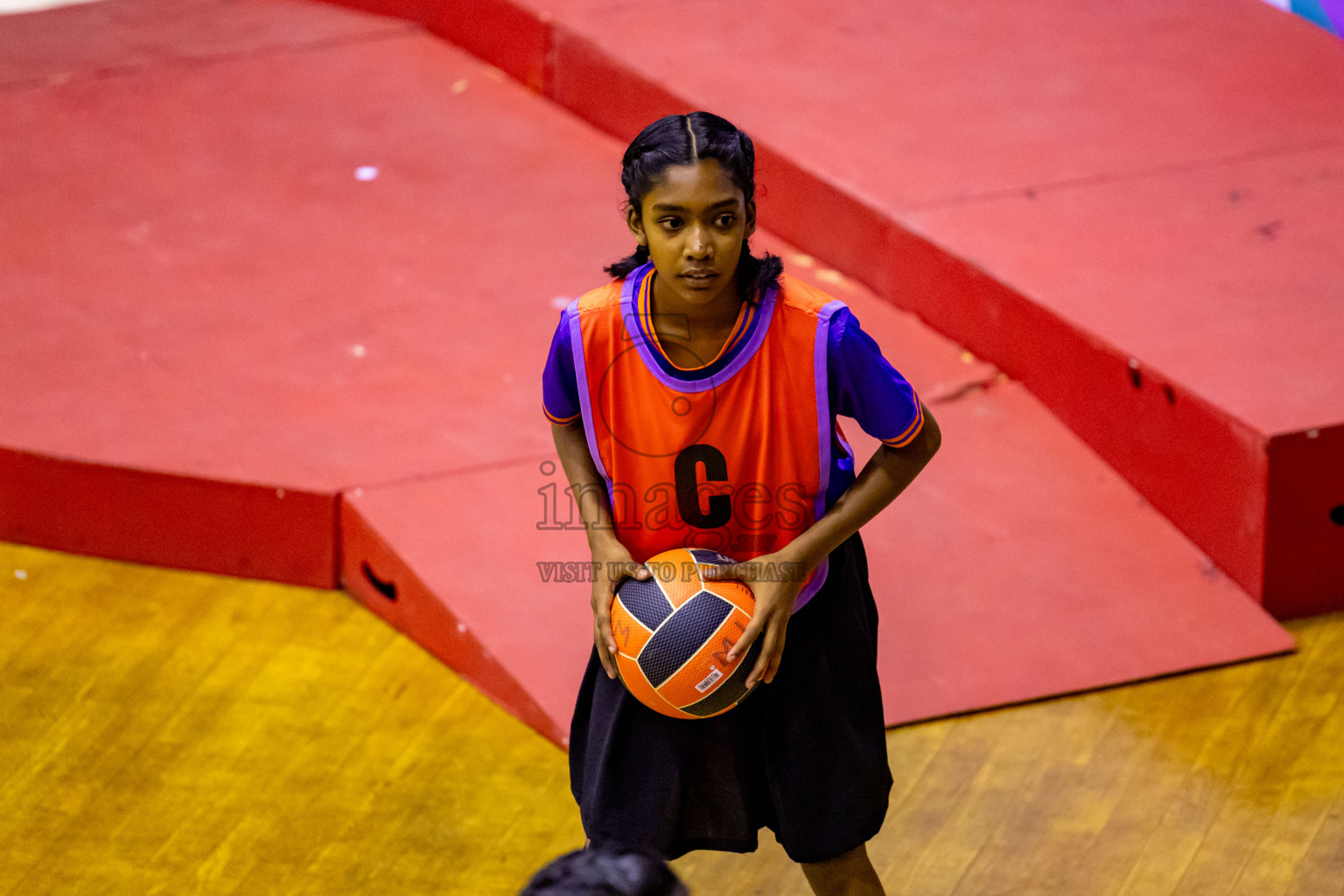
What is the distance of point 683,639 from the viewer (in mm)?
2393

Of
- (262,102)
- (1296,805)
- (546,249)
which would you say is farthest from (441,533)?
(262,102)

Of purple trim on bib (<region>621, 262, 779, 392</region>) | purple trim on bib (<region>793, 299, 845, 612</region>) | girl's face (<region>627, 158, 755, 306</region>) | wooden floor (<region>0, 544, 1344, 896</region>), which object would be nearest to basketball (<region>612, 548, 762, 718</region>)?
purple trim on bib (<region>793, 299, 845, 612</region>)

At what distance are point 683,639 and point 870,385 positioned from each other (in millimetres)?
437

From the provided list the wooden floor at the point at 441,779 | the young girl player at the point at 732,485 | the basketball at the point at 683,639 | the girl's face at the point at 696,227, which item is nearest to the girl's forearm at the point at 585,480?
the young girl player at the point at 732,485

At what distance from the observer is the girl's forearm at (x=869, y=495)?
2.42 m

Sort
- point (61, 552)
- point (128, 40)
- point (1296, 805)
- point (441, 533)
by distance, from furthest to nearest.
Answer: point (128, 40) → point (61, 552) → point (441, 533) → point (1296, 805)

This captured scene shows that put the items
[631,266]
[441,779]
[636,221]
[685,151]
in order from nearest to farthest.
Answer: [685,151] → [636,221] → [631,266] → [441,779]

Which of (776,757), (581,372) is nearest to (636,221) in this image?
(581,372)

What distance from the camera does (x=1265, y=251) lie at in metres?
4.30

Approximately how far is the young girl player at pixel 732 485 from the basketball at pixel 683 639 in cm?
3

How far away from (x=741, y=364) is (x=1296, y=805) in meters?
1.57

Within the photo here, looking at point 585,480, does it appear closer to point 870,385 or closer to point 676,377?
point 676,377

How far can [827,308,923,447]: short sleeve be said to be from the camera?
7.78 ft

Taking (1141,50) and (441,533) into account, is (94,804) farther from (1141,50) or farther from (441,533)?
(1141,50)
